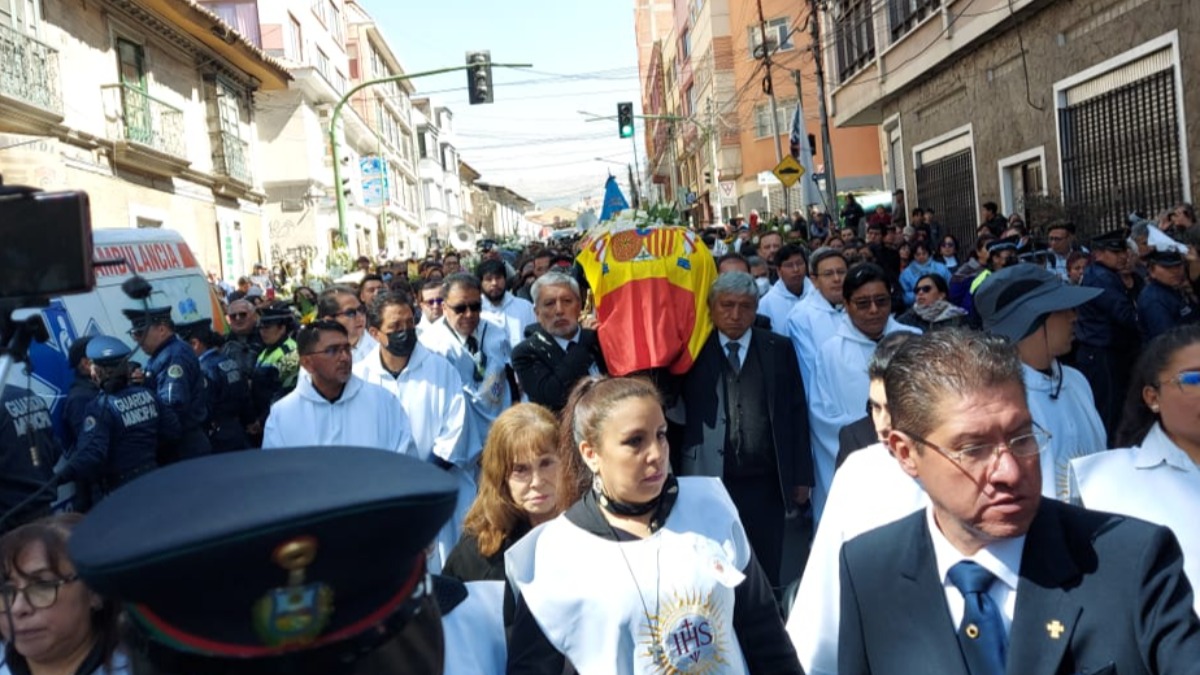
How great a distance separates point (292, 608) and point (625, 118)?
104 ft

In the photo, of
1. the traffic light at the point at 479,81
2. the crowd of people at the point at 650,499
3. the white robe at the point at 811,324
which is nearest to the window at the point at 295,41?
the traffic light at the point at 479,81

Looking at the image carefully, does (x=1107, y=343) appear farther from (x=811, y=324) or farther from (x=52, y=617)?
(x=52, y=617)

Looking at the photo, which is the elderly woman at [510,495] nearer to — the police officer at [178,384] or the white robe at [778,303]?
the police officer at [178,384]

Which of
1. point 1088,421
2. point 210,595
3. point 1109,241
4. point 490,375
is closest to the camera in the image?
point 210,595

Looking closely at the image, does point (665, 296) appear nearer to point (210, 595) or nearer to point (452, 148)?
point (210, 595)

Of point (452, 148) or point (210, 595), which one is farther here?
point (452, 148)

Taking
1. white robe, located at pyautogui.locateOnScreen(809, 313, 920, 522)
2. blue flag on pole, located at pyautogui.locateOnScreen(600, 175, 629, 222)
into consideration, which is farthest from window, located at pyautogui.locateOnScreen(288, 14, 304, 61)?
white robe, located at pyautogui.locateOnScreen(809, 313, 920, 522)

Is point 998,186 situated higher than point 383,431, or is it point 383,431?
point 998,186

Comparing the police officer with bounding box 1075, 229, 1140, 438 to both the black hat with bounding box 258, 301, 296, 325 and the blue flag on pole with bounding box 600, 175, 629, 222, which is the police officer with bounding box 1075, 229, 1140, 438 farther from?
the black hat with bounding box 258, 301, 296, 325

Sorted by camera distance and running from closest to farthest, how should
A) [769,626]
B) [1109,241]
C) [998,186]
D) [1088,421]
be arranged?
[769,626] → [1088,421] → [1109,241] → [998,186]

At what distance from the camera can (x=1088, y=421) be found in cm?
416

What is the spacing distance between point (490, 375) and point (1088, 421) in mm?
4180

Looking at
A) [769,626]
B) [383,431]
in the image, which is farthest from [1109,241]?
[769,626]

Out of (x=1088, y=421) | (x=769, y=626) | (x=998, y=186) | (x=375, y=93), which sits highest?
(x=375, y=93)
